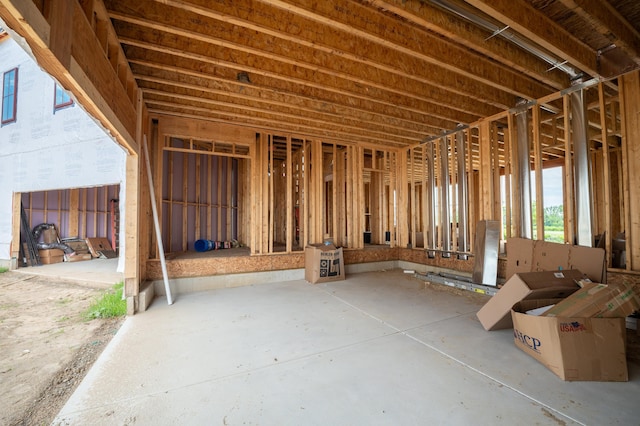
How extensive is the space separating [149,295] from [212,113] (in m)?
3.22

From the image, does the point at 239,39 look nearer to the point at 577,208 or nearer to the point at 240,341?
the point at 240,341

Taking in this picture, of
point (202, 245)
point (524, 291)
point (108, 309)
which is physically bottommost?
point (108, 309)

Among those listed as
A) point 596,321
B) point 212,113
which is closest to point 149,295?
point 212,113

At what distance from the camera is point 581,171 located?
368cm

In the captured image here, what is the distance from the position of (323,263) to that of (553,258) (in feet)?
11.8

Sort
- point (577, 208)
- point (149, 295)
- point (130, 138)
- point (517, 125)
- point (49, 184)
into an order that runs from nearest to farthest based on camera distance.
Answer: point (130, 138), point (577, 208), point (149, 295), point (517, 125), point (49, 184)

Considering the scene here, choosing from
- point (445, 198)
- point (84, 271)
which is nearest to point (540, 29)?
point (445, 198)

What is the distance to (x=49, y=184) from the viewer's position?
279 inches

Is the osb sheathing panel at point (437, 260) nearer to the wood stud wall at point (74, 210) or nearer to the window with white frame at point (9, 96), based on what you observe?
the wood stud wall at point (74, 210)

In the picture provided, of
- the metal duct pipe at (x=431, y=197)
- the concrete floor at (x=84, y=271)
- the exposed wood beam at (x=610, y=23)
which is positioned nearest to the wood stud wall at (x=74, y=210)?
the concrete floor at (x=84, y=271)

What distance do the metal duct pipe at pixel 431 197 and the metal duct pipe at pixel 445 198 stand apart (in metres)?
0.24

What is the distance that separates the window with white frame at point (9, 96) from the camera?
7.94m

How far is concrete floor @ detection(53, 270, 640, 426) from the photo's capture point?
170 cm

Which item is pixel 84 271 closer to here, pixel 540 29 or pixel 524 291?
pixel 524 291
